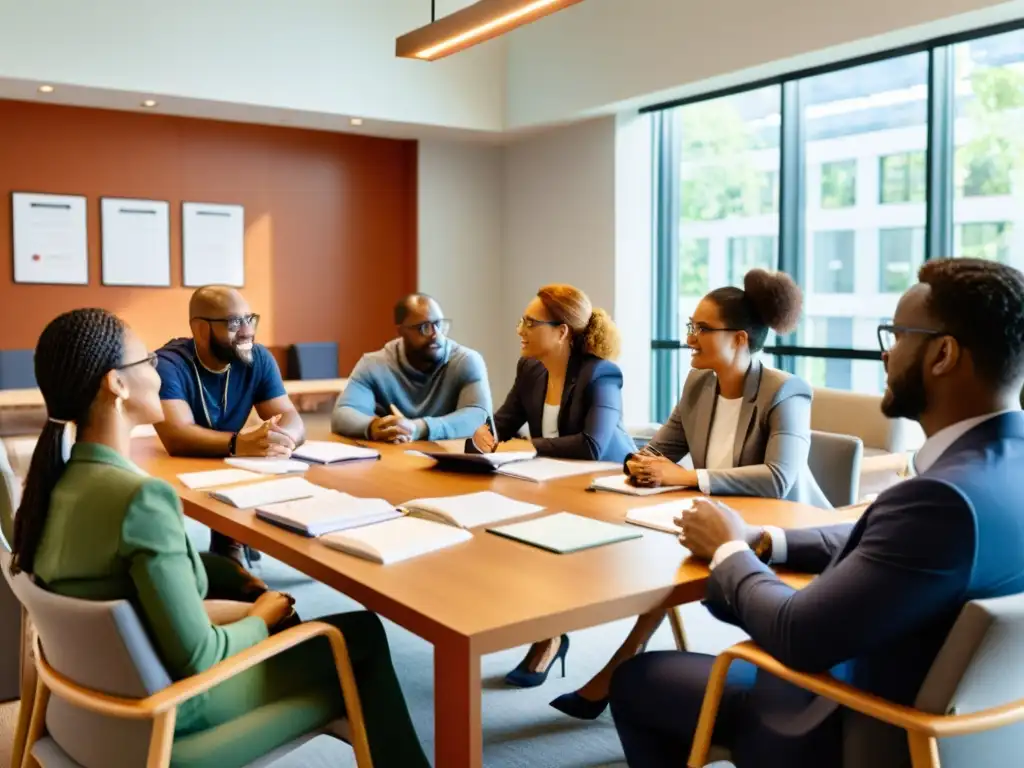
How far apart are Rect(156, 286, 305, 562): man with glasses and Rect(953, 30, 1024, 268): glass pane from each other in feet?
11.3

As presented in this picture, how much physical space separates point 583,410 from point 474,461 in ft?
1.96

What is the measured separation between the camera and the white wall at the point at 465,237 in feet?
25.7

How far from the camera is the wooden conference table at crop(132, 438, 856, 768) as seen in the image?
161cm

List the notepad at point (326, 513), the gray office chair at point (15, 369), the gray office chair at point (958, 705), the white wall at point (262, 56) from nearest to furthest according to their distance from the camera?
1. the gray office chair at point (958, 705)
2. the notepad at point (326, 513)
3. the white wall at point (262, 56)
4. the gray office chair at point (15, 369)

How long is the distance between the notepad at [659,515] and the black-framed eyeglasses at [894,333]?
2.10 ft

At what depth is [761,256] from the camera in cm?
629

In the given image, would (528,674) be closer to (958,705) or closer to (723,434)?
(723,434)

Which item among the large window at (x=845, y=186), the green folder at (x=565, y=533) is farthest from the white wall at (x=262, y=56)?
the green folder at (x=565, y=533)

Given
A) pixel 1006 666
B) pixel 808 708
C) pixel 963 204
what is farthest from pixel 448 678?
pixel 963 204

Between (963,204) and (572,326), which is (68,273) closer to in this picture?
(572,326)

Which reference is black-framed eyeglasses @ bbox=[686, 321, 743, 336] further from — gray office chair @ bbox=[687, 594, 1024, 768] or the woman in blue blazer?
gray office chair @ bbox=[687, 594, 1024, 768]

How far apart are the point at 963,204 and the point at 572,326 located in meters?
2.68

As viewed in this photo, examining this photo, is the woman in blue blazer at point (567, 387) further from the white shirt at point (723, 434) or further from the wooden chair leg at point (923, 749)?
the wooden chair leg at point (923, 749)

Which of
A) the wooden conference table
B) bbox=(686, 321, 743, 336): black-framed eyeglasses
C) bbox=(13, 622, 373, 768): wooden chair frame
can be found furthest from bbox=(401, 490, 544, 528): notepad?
bbox=(686, 321, 743, 336): black-framed eyeglasses
